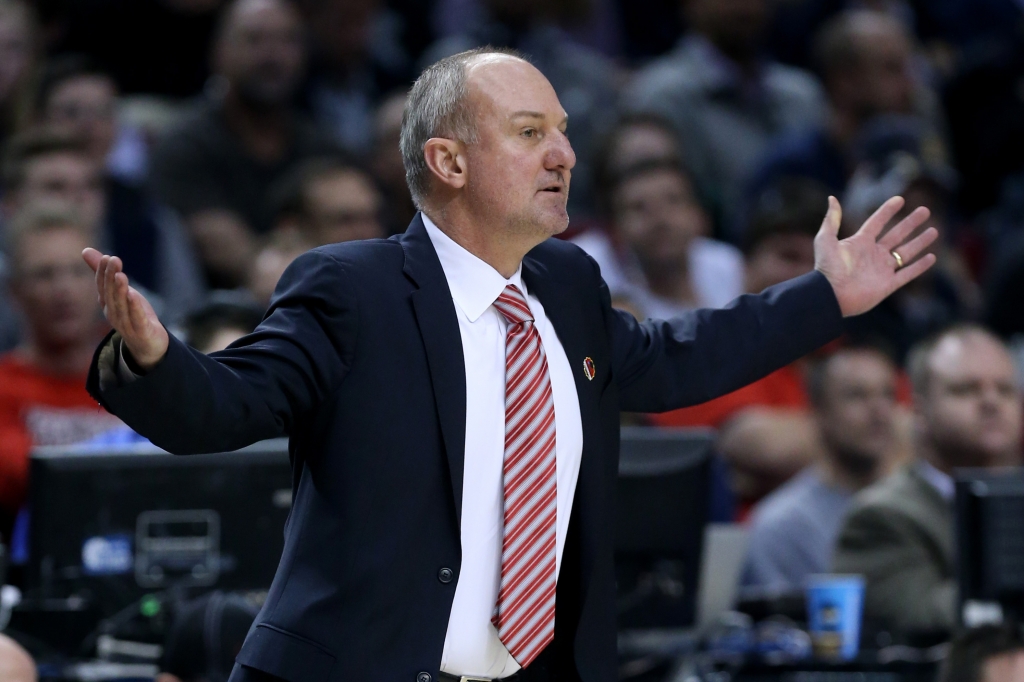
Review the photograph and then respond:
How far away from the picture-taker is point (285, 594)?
237 cm

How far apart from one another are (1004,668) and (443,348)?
170 cm

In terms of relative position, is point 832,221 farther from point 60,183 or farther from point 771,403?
point 60,183

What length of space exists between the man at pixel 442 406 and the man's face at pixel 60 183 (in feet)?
12.2

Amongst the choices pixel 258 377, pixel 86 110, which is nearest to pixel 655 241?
pixel 86 110

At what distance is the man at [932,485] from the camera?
4.57m

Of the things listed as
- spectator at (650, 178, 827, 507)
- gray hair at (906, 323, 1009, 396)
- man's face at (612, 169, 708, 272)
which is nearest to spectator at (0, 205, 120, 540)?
spectator at (650, 178, 827, 507)

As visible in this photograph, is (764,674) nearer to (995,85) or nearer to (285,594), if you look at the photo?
(285,594)

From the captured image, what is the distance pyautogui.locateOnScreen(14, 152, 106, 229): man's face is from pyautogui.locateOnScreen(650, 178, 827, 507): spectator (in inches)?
95.0

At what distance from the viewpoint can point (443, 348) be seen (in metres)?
2.46

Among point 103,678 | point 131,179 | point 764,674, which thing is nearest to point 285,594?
point 103,678

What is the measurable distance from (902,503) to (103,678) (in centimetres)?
252

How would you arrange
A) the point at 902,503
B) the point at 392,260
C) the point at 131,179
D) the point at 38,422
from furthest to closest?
the point at 131,179 → the point at 38,422 → the point at 902,503 → the point at 392,260

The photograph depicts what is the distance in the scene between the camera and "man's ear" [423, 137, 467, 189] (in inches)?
102

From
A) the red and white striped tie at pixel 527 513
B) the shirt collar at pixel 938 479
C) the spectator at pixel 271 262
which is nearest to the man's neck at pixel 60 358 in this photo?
the spectator at pixel 271 262
